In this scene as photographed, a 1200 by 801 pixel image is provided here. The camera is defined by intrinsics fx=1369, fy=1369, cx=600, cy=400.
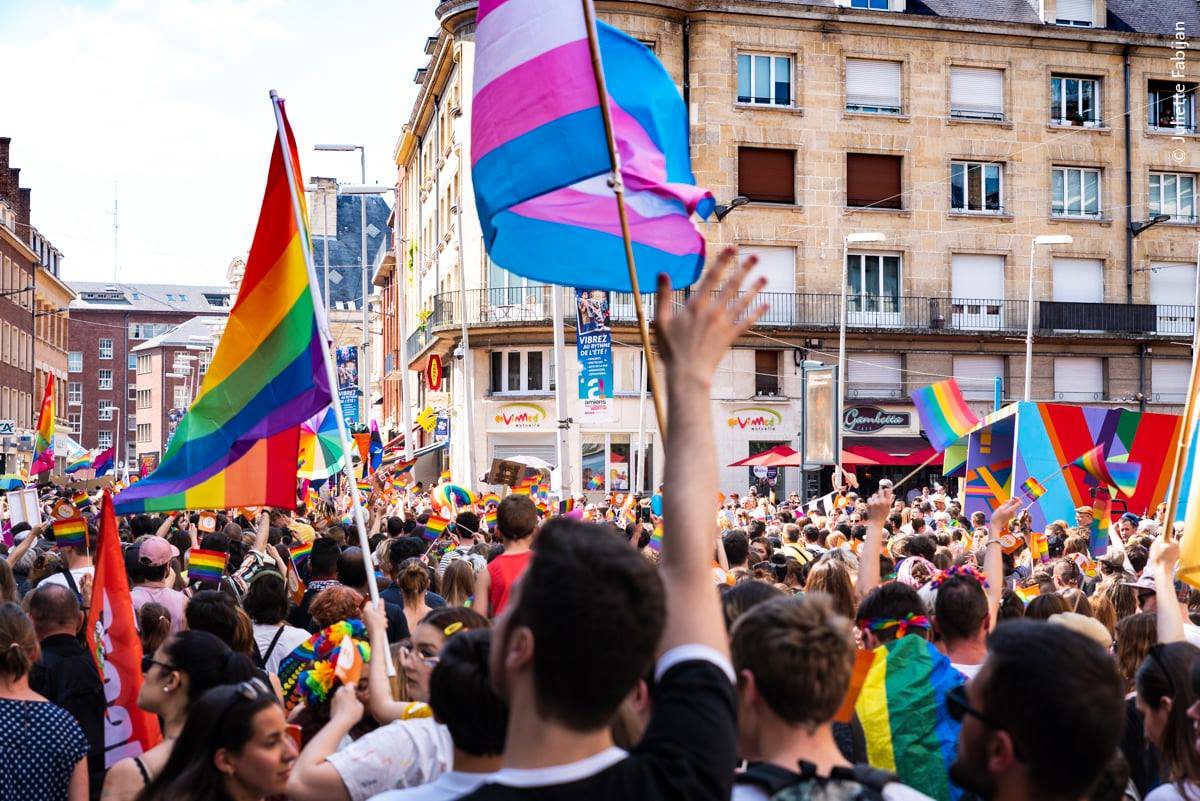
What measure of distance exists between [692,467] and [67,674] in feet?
13.8

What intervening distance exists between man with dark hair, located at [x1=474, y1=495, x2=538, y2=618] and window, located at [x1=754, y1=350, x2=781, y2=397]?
31570mm

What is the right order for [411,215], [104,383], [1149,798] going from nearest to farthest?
[1149,798], [411,215], [104,383]

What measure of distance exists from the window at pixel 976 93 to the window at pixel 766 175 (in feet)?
17.3

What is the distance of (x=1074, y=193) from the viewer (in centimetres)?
4094

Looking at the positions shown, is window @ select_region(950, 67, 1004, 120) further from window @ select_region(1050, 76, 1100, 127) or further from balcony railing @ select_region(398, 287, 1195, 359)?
balcony railing @ select_region(398, 287, 1195, 359)

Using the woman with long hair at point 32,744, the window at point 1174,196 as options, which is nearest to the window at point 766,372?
the window at point 1174,196

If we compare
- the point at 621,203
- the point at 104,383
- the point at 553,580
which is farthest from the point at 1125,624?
the point at 104,383

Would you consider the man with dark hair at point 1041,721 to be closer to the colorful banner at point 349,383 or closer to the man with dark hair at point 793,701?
the man with dark hair at point 793,701

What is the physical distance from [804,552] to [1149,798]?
22.7 ft

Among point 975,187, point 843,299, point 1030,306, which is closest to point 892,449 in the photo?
point 1030,306

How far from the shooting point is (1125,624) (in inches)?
220

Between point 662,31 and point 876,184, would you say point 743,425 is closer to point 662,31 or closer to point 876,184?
point 876,184

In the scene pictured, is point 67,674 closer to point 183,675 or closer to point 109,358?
point 183,675

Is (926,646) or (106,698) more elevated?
(926,646)
